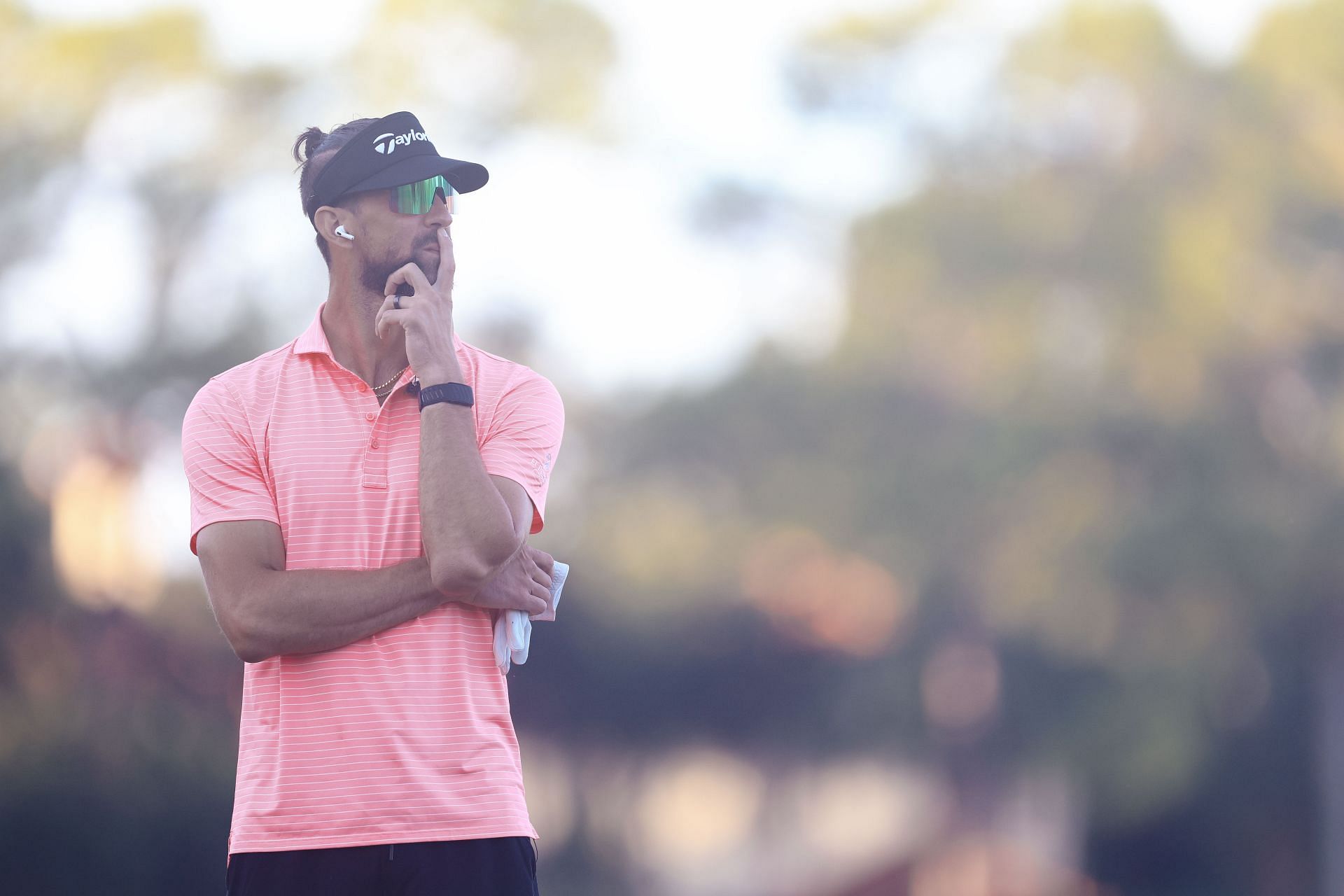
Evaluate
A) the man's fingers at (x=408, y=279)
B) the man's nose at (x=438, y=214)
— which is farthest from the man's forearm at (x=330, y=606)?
the man's nose at (x=438, y=214)

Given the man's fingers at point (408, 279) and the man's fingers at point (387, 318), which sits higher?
the man's fingers at point (408, 279)

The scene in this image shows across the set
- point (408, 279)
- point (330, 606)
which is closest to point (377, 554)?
point (330, 606)

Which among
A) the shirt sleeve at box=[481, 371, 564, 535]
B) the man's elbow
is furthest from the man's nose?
the man's elbow

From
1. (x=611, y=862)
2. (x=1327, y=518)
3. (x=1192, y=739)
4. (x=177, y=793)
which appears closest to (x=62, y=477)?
(x=177, y=793)

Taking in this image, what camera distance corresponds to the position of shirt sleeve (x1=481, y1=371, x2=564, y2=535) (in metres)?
3.05

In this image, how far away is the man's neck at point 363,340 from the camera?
3070mm

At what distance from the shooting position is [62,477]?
16.3m

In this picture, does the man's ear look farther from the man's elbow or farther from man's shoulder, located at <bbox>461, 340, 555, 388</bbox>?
the man's elbow

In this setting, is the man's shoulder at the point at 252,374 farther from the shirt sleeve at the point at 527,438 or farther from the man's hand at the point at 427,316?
the shirt sleeve at the point at 527,438

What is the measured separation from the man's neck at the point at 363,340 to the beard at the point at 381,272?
2 centimetres

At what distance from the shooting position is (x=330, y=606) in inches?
109

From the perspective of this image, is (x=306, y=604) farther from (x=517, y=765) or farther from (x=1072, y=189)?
(x=1072, y=189)

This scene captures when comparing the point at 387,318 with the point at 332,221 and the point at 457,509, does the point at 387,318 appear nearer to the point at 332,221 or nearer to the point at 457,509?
the point at 332,221

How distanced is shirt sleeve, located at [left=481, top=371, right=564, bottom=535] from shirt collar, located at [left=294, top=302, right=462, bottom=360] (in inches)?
6.0
